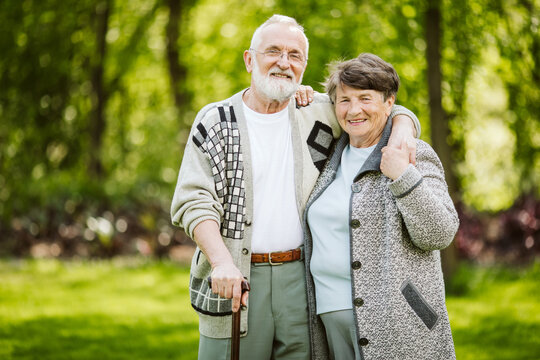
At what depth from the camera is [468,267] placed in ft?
23.5

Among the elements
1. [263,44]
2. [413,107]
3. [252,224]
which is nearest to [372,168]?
[252,224]

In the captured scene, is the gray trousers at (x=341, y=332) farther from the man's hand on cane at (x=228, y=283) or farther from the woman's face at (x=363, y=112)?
the woman's face at (x=363, y=112)

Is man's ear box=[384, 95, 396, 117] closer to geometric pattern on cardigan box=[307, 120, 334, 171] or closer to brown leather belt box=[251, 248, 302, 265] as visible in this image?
geometric pattern on cardigan box=[307, 120, 334, 171]

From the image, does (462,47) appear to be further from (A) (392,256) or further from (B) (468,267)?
(A) (392,256)

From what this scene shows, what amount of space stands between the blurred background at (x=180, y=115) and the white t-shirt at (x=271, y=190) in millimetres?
2798

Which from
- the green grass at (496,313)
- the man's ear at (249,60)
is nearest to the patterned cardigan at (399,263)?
the man's ear at (249,60)

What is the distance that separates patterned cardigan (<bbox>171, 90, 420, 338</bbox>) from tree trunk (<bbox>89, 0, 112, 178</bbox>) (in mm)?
7069

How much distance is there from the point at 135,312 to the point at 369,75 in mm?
4096

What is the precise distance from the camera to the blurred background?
5734mm

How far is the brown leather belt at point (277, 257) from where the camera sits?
2.60 metres

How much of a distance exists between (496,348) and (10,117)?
20.8 ft

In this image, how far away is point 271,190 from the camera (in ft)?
8.68

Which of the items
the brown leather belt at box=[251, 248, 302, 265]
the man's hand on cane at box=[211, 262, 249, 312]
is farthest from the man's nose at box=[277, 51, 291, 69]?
the man's hand on cane at box=[211, 262, 249, 312]

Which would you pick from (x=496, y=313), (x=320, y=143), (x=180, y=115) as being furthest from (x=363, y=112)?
(x=180, y=115)
